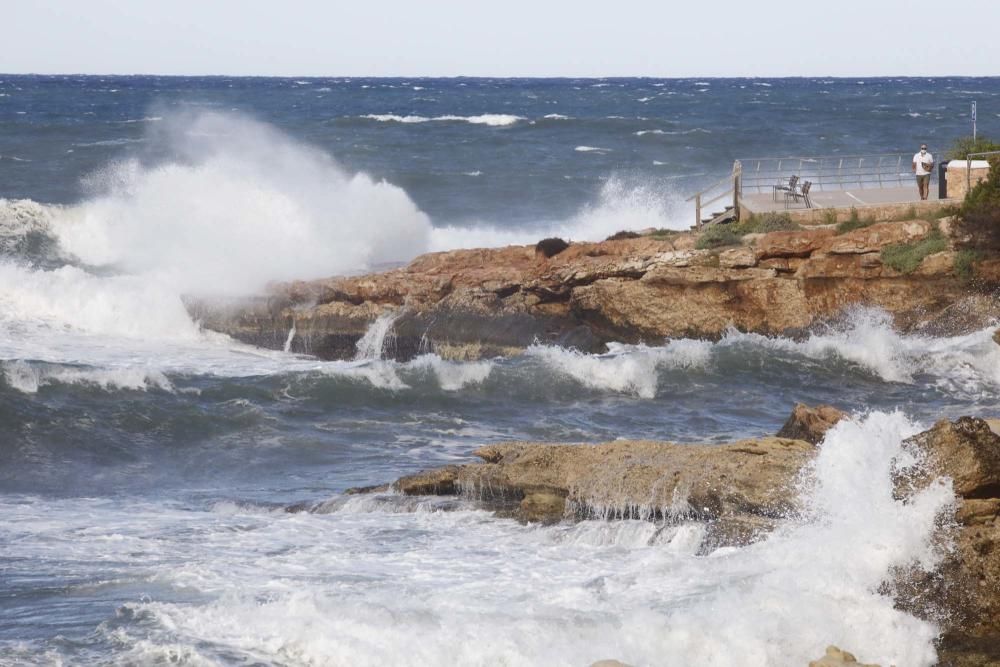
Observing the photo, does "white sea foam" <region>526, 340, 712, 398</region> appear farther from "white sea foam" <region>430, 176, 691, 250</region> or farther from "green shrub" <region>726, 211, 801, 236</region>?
"white sea foam" <region>430, 176, 691, 250</region>

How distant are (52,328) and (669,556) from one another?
17.3 meters

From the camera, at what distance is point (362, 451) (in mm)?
16391

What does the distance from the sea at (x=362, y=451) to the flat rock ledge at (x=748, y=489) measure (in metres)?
0.16

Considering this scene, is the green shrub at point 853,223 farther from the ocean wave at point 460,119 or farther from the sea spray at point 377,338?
the ocean wave at point 460,119

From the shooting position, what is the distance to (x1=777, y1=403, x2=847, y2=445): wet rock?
42.9ft

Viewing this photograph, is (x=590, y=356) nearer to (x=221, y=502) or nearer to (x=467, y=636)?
(x=221, y=502)

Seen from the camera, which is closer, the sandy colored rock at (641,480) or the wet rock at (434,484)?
the sandy colored rock at (641,480)

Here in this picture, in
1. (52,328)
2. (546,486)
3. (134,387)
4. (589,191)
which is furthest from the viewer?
(589,191)

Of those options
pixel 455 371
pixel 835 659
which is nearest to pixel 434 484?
pixel 835 659

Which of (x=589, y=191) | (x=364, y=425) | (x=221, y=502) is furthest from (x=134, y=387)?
(x=589, y=191)

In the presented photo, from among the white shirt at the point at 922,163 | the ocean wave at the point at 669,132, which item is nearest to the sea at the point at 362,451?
the white shirt at the point at 922,163

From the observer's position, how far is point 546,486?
41.1 feet

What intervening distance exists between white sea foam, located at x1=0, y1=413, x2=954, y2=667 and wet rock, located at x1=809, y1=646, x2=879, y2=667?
0.26m

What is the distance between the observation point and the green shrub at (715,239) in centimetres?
2225
